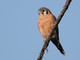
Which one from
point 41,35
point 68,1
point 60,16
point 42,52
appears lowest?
point 41,35

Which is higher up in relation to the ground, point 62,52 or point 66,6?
point 66,6

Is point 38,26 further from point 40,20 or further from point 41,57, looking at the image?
point 41,57

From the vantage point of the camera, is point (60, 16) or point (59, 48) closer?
point (60, 16)

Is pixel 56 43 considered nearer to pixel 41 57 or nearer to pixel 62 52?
A: pixel 62 52

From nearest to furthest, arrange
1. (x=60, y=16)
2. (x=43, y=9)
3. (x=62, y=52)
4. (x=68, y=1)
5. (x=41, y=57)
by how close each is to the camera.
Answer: (x=68, y=1) → (x=60, y=16) → (x=41, y=57) → (x=62, y=52) → (x=43, y=9)

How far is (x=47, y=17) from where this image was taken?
20.5 feet

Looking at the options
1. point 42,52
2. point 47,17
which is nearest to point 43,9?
point 47,17

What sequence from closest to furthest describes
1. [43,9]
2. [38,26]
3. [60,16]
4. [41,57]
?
[60,16] → [41,57] → [43,9] → [38,26]

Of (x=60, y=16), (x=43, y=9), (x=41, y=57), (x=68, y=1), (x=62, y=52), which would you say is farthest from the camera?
(x=43, y=9)

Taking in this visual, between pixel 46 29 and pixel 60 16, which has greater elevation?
pixel 60 16

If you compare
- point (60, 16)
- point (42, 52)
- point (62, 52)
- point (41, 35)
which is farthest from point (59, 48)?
point (60, 16)

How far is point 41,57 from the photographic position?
3.23 metres

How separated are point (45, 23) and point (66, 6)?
12.0ft

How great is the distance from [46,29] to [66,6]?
3.68m
